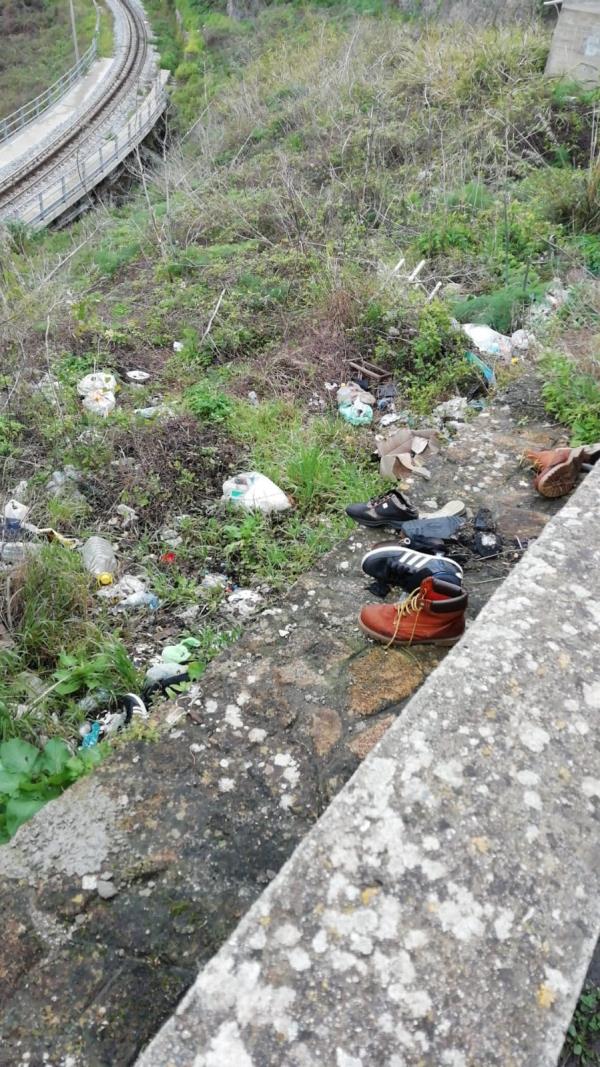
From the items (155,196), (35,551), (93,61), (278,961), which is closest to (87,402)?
(35,551)

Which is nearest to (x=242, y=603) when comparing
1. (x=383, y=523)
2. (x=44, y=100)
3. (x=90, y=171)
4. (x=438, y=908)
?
(x=383, y=523)

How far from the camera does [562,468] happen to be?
3158 mm

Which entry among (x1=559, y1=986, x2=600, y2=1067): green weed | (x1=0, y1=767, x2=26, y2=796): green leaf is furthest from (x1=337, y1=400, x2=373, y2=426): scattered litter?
(x1=559, y1=986, x2=600, y2=1067): green weed

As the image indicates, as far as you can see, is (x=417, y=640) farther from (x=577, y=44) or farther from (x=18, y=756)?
(x=577, y=44)

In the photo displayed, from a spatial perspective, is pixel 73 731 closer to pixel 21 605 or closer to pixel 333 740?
pixel 21 605

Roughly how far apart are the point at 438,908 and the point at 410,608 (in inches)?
48.4

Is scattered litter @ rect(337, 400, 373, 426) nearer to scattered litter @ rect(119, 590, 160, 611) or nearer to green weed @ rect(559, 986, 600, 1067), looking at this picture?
scattered litter @ rect(119, 590, 160, 611)

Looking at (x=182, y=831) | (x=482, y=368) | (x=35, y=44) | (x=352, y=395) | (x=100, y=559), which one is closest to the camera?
(x=182, y=831)

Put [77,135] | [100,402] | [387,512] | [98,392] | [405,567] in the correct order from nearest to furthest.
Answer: [405,567]
[387,512]
[100,402]
[98,392]
[77,135]

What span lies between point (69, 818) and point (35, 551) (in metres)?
1.44

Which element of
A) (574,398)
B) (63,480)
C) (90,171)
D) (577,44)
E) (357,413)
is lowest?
(90,171)

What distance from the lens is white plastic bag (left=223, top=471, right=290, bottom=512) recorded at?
370cm

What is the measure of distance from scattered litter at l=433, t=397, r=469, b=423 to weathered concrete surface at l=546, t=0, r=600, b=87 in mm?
6403

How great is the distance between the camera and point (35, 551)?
10.4 feet
